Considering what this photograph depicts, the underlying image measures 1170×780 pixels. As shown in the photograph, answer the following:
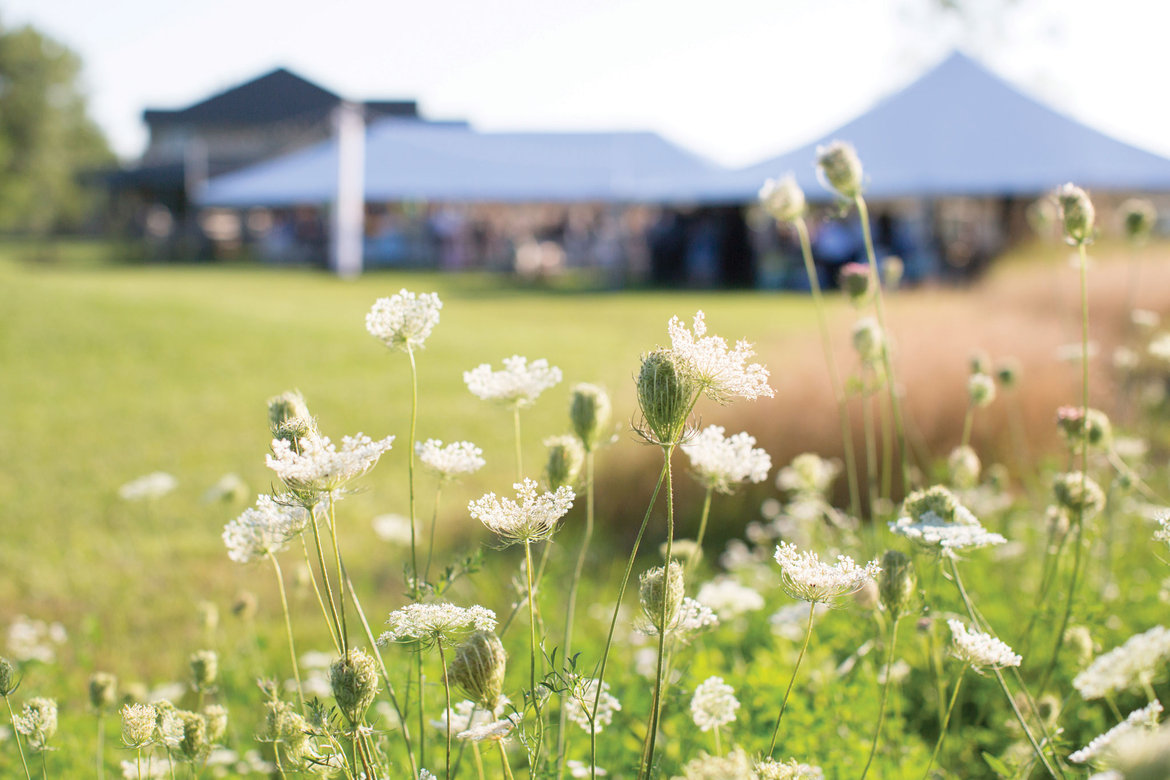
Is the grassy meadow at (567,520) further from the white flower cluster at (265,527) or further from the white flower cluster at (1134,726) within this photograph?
the white flower cluster at (1134,726)

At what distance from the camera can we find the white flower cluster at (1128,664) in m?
1.18

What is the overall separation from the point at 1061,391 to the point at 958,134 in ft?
39.2

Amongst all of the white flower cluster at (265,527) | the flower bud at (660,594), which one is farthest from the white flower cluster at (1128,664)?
the white flower cluster at (265,527)

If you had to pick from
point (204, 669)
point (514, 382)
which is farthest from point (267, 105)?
point (514, 382)

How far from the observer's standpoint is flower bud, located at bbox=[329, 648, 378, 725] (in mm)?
1000

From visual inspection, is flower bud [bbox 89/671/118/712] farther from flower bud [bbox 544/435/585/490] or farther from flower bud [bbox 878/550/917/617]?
flower bud [bbox 878/550/917/617]

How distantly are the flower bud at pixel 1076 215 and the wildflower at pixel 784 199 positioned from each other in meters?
0.50

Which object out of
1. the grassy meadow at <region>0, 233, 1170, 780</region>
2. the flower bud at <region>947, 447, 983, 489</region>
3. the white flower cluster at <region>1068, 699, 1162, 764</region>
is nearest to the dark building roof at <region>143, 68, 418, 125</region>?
the grassy meadow at <region>0, 233, 1170, 780</region>

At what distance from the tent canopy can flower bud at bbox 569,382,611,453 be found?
56.2 ft

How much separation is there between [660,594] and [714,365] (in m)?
0.26

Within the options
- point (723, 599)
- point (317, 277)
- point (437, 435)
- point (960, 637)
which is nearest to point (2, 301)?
point (437, 435)

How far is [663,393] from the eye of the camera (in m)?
0.98

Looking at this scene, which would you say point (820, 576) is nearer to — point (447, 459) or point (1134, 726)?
point (1134, 726)

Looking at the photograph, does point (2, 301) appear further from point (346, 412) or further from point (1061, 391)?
point (1061, 391)
